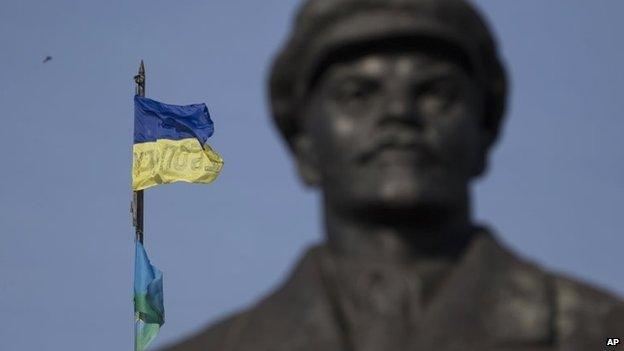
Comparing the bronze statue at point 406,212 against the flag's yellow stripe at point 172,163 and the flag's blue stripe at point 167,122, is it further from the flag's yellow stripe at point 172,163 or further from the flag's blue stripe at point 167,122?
the flag's blue stripe at point 167,122

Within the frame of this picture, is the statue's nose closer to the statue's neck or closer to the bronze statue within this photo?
the bronze statue

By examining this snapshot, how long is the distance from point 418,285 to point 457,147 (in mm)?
473

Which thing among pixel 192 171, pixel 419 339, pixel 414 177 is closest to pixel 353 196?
pixel 414 177

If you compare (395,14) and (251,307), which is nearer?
(395,14)

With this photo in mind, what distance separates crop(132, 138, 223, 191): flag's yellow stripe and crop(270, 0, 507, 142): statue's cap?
18424 millimetres

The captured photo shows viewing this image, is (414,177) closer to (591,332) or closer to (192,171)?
(591,332)

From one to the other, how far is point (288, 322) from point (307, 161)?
0.61 m

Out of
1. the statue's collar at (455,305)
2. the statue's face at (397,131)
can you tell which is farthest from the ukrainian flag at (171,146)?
the statue's collar at (455,305)

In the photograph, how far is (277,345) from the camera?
4.39 m

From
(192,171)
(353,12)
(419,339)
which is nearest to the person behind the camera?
(419,339)

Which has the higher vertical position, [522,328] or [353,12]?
[353,12]

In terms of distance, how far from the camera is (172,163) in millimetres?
23156

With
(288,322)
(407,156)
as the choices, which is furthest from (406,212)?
(288,322)

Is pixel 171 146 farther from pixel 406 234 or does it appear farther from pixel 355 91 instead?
pixel 406 234
